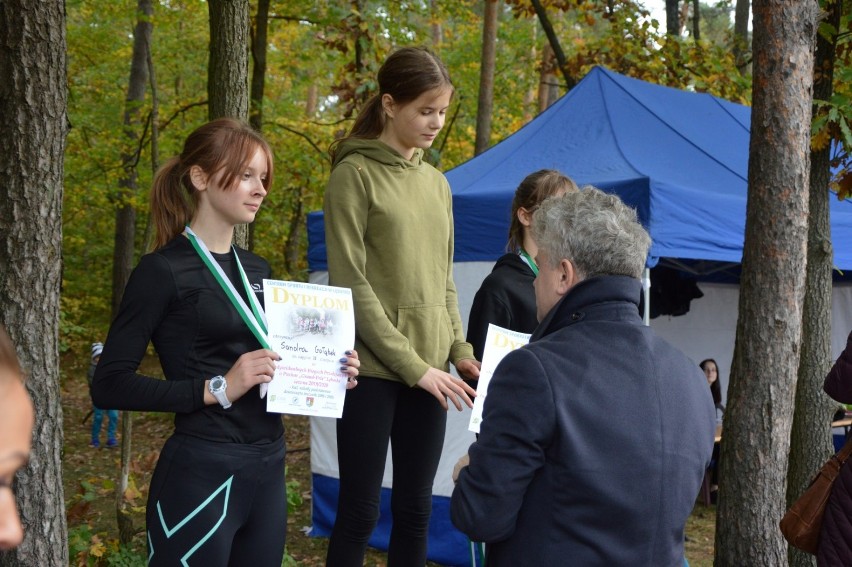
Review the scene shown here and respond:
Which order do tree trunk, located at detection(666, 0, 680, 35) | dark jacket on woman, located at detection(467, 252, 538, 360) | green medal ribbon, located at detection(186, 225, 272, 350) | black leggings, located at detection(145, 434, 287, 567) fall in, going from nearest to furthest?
black leggings, located at detection(145, 434, 287, 567)
green medal ribbon, located at detection(186, 225, 272, 350)
dark jacket on woman, located at detection(467, 252, 538, 360)
tree trunk, located at detection(666, 0, 680, 35)

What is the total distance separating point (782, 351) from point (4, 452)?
3.38 m

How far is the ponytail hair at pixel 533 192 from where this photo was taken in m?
3.12

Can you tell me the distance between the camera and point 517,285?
3111mm

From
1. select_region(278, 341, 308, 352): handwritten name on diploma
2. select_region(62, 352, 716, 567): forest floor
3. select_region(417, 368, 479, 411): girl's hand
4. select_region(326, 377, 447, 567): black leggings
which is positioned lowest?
select_region(62, 352, 716, 567): forest floor

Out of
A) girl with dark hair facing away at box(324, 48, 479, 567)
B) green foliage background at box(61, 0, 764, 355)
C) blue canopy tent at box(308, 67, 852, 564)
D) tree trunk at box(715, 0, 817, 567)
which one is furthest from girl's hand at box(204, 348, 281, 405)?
green foliage background at box(61, 0, 764, 355)

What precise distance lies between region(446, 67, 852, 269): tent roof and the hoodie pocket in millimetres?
1984

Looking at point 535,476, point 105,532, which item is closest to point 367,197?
point 535,476

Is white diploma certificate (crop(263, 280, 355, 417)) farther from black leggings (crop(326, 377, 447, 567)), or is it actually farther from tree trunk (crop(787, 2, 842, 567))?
tree trunk (crop(787, 2, 842, 567))

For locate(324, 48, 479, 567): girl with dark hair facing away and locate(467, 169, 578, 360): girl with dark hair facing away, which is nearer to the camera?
locate(324, 48, 479, 567): girl with dark hair facing away

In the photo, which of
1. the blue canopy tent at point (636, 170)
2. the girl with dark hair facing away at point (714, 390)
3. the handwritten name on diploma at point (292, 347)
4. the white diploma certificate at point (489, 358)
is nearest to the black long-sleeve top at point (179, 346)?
the handwritten name on diploma at point (292, 347)

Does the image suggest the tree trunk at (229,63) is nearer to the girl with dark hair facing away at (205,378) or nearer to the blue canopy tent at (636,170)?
the blue canopy tent at (636,170)

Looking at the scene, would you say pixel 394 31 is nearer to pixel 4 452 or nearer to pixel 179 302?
pixel 179 302

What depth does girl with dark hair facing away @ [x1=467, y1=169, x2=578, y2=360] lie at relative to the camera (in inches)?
121

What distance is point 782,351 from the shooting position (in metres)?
3.61
